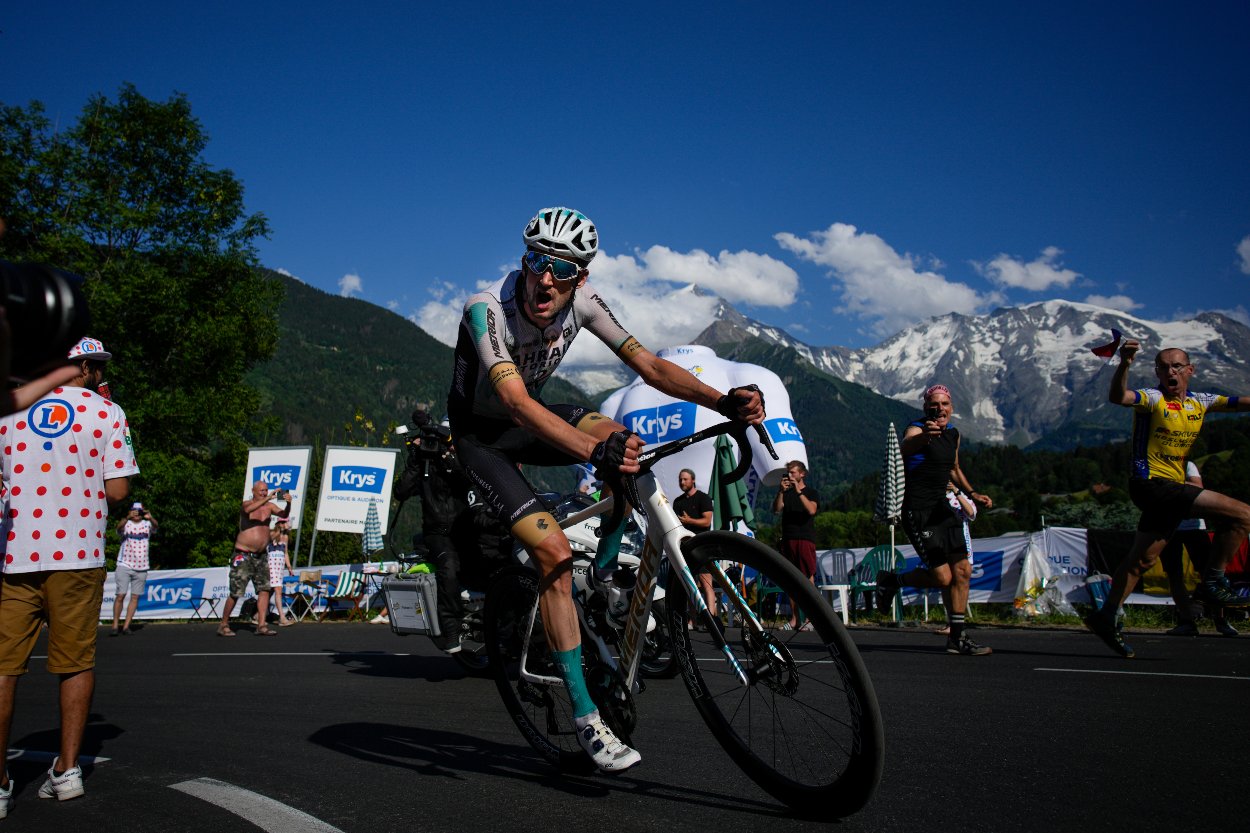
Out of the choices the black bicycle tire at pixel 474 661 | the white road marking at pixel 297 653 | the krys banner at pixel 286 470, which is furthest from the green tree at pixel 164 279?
the black bicycle tire at pixel 474 661

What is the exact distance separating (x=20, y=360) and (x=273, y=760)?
306cm

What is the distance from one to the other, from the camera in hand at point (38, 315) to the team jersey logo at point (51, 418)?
2.52 metres

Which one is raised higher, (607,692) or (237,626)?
(607,692)

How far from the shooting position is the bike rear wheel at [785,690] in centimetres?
292

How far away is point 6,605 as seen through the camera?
4055 millimetres

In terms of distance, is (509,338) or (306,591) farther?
(306,591)

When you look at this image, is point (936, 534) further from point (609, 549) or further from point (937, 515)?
point (609, 549)

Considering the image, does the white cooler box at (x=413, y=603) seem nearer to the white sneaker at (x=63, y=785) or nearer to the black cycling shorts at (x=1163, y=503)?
the white sneaker at (x=63, y=785)

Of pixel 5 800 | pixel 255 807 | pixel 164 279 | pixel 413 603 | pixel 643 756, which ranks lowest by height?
pixel 5 800

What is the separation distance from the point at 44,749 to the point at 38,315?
4333mm

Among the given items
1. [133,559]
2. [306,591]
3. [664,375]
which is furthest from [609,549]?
[306,591]

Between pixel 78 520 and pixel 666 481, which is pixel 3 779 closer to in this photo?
pixel 78 520

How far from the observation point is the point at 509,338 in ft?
13.0

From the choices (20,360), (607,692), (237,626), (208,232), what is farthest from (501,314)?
(208,232)
